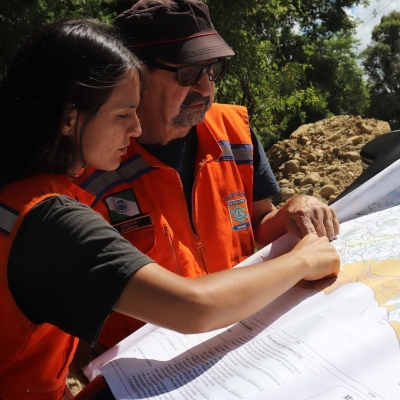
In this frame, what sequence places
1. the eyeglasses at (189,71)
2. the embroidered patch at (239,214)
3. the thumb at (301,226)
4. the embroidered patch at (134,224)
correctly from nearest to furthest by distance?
the thumb at (301,226)
the embroidered patch at (134,224)
the eyeglasses at (189,71)
the embroidered patch at (239,214)

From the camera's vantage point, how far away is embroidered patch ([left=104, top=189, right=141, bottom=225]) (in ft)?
6.95

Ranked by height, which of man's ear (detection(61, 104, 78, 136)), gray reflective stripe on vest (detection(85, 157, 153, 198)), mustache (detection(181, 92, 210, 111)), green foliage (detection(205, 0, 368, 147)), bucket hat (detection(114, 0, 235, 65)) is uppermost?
bucket hat (detection(114, 0, 235, 65))

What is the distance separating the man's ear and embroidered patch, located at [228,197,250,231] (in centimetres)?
89

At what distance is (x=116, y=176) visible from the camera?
2.17 m

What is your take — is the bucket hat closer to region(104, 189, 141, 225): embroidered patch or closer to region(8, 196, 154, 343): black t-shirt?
region(104, 189, 141, 225): embroidered patch

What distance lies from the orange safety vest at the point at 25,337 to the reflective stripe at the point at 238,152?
0.89 meters

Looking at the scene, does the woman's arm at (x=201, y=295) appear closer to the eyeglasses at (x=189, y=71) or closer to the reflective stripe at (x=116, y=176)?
the reflective stripe at (x=116, y=176)

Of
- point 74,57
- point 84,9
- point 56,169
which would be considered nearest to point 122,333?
point 56,169

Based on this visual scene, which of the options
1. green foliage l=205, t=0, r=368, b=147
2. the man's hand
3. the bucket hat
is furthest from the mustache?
green foliage l=205, t=0, r=368, b=147

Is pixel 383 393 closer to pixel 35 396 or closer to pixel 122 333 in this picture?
pixel 35 396

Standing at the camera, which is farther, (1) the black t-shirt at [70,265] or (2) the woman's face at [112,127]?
(2) the woman's face at [112,127]

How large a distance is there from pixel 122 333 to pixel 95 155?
2.27ft

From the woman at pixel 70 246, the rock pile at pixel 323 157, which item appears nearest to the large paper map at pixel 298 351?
the woman at pixel 70 246

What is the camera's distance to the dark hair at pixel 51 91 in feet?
A: 4.87
